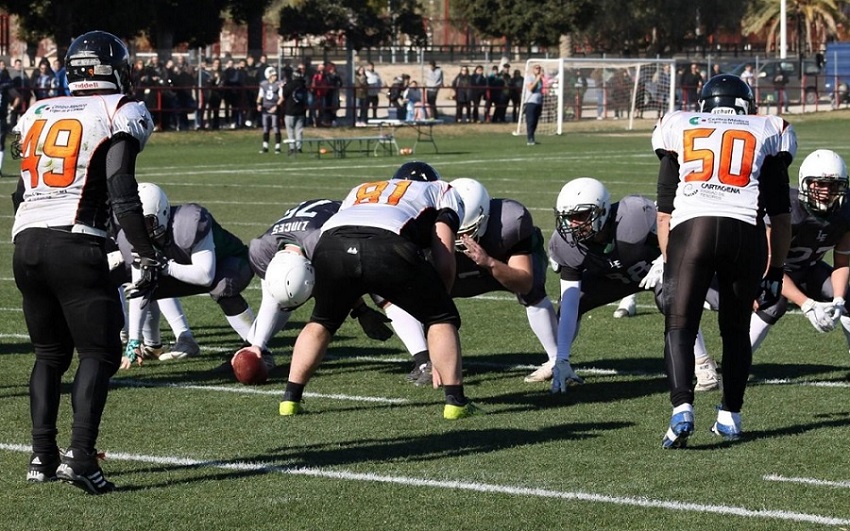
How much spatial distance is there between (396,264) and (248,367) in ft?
5.60

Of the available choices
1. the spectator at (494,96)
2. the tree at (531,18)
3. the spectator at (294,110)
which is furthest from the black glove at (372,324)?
the tree at (531,18)

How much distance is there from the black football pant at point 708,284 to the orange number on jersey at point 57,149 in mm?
2578

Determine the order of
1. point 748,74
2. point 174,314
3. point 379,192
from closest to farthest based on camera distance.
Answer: point 379,192, point 174,314, point 748,74

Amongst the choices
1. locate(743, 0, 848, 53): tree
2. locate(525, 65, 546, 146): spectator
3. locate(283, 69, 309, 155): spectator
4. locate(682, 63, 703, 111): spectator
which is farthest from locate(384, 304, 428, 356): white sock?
locate(743, 0, 848, 53): tree

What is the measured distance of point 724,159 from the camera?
6363 mm

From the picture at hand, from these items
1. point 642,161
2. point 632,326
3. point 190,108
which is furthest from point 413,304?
point 190,108

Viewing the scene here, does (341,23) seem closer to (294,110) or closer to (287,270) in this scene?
(294,110)

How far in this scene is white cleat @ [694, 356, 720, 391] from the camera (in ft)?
26.0

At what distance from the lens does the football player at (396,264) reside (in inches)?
264

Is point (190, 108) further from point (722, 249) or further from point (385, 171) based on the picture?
point (722, 249)

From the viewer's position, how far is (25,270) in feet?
18.9

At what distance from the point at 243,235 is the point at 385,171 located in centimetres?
867

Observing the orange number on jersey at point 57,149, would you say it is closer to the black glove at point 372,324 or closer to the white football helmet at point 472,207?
the white football helmet at point 472,207

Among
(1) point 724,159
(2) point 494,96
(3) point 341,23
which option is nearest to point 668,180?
(1) point 724,159
